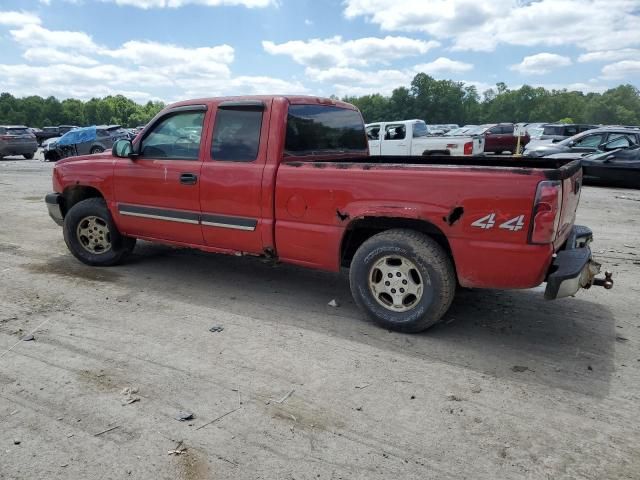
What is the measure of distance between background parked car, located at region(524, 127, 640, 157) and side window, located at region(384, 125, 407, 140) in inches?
164

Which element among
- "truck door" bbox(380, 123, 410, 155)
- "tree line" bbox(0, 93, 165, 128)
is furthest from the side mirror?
"tree line" bbox(0, 93, 165, 128)

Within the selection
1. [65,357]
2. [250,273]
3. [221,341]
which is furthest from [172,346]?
[250,273]

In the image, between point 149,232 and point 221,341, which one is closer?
point 221,341

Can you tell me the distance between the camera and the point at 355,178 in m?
3.92

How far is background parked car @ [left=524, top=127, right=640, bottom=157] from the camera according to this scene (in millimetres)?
13265

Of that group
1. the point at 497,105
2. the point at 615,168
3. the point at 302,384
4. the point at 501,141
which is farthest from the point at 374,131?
the point at 497,105

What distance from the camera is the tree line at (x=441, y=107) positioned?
115 m

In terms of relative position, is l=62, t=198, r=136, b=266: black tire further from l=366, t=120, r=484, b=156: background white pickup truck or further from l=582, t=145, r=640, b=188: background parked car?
l=582, t=145, r=640, b=188: background parked car

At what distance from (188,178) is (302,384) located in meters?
2.47

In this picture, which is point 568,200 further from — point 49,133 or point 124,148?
point 49,133

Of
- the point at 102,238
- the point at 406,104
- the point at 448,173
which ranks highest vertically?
the point at 406,104

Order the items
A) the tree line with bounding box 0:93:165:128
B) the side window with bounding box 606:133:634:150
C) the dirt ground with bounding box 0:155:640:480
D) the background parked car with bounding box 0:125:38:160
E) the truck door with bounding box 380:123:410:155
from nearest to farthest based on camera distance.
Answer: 1. the dirt ground with bounding box 0:155:640:480
2. the side window with bounding box 606:133:634:150
3. the truck door with bounding box 380:123:410:155
4. the background parked car with bounding box 0:125:38:160
5. the tree line with bounding box 0:93:165:128

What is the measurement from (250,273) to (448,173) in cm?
275

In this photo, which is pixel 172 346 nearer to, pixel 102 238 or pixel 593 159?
pixel 102 238
